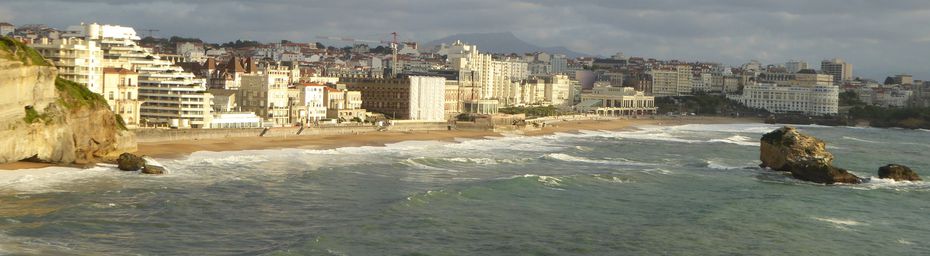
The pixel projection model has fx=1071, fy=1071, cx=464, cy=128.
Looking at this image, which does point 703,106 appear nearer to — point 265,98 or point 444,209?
point 265,98

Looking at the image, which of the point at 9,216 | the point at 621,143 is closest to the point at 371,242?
the point at 9,216

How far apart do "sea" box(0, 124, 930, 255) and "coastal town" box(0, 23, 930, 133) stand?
11.1 m

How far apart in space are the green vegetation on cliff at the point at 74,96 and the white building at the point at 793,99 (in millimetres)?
105216

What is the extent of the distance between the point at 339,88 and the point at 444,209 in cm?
5309

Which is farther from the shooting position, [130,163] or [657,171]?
[657,171]

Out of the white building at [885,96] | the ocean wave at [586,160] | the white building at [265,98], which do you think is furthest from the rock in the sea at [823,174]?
the white building at [885,96]

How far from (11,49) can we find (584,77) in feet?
418

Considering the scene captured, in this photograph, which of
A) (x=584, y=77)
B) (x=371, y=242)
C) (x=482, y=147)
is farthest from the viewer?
(x=584, y=77)

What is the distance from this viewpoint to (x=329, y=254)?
23609 millimetres

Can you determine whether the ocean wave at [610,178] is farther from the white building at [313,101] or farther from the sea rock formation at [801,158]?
the white building at [313,101]

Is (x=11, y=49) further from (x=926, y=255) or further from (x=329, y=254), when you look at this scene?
(x=926, y=255)

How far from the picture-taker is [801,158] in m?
44.5

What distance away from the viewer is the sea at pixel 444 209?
82.6 ft

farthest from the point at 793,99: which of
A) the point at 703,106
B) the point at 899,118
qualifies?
the point at 899,118
